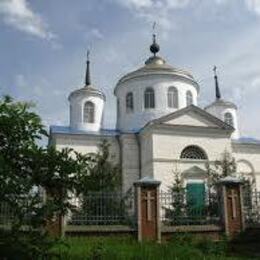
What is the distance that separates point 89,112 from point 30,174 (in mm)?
24618

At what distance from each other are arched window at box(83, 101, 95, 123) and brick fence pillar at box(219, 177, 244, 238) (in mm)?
16768

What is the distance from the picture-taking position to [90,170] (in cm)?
559

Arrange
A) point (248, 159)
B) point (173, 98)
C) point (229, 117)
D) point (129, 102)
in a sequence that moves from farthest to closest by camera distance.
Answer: point (229, 117), point (129, 102), point (248, 159), point (173, 98)

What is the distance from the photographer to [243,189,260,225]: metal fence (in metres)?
14.6

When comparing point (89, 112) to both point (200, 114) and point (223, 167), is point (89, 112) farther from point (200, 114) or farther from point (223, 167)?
point (223, 167)

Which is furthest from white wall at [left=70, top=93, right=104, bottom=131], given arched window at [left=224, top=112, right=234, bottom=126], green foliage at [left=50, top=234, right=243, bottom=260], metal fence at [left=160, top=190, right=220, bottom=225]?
green foliage at [left=50, top=234, right=243, bottom=260]

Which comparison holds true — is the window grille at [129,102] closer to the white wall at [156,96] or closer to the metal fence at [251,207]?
the white wall at [156,96]

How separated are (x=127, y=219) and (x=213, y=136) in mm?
13530

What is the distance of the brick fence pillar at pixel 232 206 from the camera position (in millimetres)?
13637

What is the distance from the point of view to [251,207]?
14.8 meters

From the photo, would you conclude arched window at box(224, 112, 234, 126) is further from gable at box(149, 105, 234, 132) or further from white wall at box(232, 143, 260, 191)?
gable at box(149, 105, 234, 132)

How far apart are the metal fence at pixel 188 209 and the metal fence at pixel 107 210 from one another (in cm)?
107

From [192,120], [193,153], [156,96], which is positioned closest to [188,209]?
[193,153]

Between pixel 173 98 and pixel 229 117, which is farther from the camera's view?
pixel 229 117
